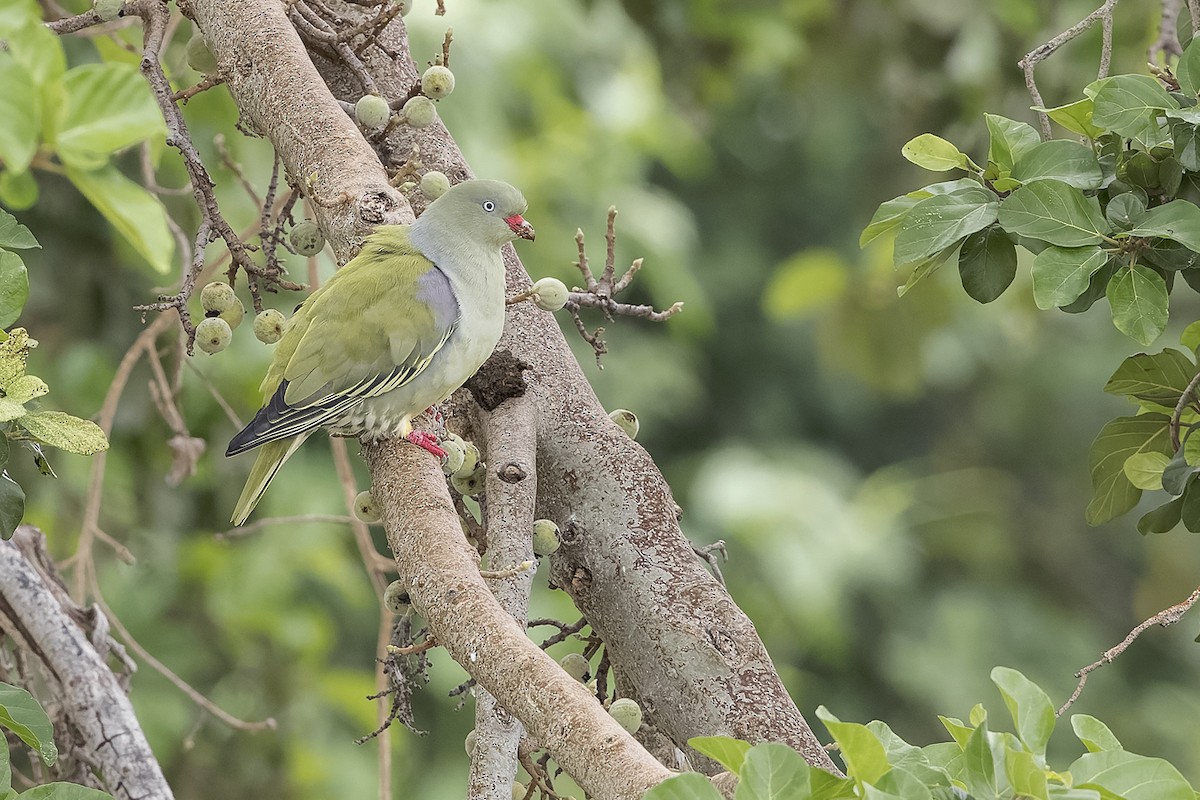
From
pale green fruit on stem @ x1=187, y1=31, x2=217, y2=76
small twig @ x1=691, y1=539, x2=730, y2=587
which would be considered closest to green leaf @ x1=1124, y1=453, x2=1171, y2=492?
small twig @ x1=691, y1=539, x2=730, y2=587

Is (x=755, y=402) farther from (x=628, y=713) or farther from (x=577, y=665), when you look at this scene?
(x=628, y=713)

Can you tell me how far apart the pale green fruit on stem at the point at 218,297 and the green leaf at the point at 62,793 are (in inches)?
25.8

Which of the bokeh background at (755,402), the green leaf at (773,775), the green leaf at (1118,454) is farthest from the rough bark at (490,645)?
the bokeh background at (755,402)

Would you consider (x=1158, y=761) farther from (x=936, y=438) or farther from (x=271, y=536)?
(x=936, y=438)

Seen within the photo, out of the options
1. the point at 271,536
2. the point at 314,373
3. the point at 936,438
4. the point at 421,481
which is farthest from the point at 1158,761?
the point at 936,438

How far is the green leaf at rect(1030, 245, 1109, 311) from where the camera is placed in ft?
4.39

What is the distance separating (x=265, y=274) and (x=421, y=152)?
0.45 metres

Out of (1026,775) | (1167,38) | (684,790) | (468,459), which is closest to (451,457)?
(468,459)

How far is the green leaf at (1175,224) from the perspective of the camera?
128 cm

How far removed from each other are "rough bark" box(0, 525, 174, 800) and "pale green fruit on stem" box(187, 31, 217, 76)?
76cm

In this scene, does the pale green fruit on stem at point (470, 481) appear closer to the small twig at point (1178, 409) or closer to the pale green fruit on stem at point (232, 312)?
the pale green fruit on stem at point (232, 312)

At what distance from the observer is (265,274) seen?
5.22 ft

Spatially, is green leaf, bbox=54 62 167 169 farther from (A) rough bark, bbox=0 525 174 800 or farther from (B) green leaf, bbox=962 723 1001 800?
(A) rough bark, bbox=0 525 174 800

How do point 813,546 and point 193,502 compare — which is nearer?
point 193,502
